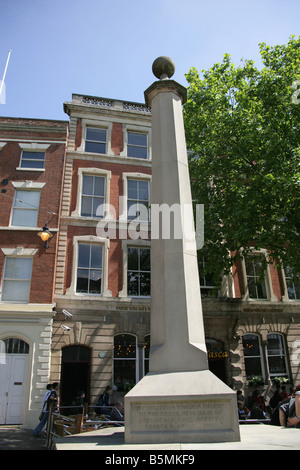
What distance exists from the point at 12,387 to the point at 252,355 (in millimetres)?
11212

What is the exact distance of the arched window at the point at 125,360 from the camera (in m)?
15.3

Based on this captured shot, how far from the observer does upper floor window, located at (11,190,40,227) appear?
654 inches

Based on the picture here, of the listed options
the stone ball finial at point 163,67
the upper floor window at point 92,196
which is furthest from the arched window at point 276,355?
the stone ball finial at point 163,67

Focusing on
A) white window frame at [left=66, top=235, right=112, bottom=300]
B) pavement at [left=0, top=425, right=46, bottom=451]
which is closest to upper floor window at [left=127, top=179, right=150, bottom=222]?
white window frame at [left=66, top=235, right=112, bottom=300]

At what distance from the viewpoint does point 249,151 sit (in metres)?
15.2

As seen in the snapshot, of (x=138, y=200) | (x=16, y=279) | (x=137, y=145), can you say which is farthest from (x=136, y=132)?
(x=16, y=279)

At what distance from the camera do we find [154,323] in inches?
248

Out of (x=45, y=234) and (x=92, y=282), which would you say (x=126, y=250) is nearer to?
(x=92, y=282)

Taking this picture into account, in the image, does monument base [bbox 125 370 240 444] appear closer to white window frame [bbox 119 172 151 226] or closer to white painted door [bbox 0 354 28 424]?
white painted door [bbox 0 354 28 424]

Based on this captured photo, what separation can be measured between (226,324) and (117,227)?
290 inches

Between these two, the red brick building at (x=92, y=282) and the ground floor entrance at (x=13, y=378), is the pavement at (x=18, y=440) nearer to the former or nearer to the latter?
the ground floor entrance at (x=13, y=378)

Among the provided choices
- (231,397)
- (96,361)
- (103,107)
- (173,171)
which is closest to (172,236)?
(173,171)

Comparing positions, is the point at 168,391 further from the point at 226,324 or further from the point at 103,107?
the point at 103,107

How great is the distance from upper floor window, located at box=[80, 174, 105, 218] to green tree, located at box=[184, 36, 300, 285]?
16.5 ft
